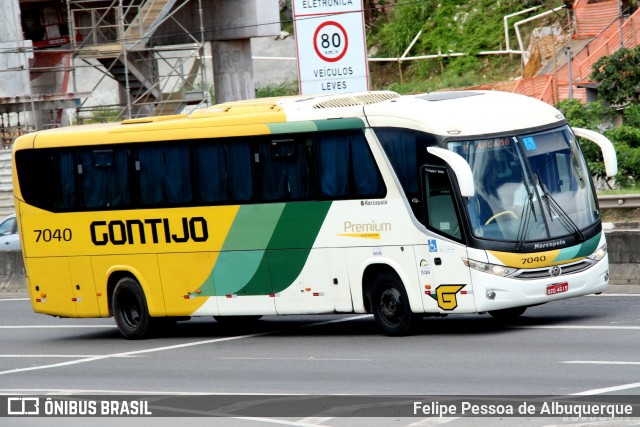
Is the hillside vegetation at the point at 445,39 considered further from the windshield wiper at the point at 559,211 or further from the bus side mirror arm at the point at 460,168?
the bus side mirror arm at the point at 460,168

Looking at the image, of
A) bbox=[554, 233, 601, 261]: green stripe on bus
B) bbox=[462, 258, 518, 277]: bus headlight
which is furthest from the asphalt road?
bbox=[554, 233, 601, 261]: green stripe on bus

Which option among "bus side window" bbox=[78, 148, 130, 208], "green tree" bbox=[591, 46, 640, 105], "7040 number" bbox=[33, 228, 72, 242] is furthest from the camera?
"green tree" bbox=[591, 46, 640, 105]

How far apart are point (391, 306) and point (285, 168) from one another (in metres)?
2.57

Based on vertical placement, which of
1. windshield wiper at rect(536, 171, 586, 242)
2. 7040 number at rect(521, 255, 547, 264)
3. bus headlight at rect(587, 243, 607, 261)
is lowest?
bus headlight at rect(587, 243, 607, 261)

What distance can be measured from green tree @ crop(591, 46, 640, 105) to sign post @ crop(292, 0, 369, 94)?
608 inches

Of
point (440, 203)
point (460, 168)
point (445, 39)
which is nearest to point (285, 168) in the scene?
point (440, 203)

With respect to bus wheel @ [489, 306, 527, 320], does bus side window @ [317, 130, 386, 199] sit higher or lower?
higher

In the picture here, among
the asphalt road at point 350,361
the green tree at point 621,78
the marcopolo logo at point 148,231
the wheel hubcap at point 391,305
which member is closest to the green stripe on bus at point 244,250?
the marcopolo logo at point 148,231

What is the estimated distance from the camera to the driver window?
56.1 feet

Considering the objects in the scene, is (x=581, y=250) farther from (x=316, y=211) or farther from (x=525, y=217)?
(x=316, y=211)

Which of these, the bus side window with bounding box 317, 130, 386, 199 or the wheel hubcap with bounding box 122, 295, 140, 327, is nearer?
the bus side window with bounding box 317, 130, 386, 199

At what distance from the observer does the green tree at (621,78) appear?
134ft

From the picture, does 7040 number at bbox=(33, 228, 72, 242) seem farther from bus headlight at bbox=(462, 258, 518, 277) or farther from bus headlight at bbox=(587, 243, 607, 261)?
bus headlight at bbox=(587, 243, 607, 261)

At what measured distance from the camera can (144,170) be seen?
20.3 metres
